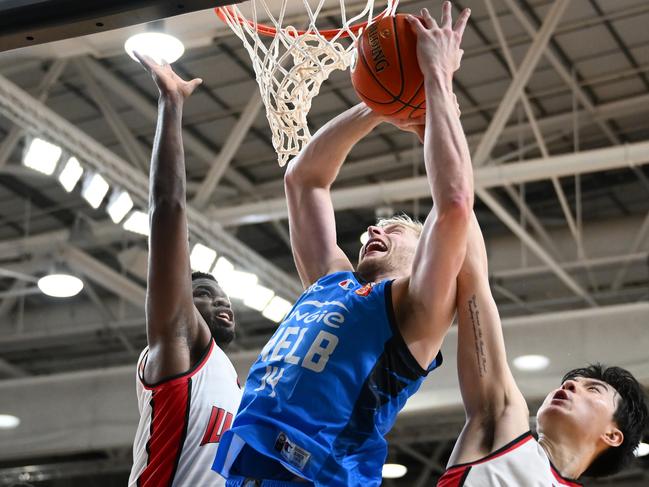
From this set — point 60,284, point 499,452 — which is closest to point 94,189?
point 60,284

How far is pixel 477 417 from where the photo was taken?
10.1 feet

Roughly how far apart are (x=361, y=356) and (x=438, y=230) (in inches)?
14.9

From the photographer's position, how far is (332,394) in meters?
→ 2.73

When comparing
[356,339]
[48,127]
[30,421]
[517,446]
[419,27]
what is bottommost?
[517,446]

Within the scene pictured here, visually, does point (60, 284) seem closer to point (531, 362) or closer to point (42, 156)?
point (42, 156)

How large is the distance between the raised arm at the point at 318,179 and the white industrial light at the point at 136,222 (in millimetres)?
5345

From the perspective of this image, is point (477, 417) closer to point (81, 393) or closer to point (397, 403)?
point (397, 403)

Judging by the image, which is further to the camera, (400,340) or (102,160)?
(102,160)

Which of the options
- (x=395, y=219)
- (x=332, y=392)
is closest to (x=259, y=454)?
(x=332, y=392)

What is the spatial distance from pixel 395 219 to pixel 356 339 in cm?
66

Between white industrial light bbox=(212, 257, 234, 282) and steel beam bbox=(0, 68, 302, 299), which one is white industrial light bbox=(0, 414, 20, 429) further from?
white industrial light bbox=(212, 257, 234, 282)

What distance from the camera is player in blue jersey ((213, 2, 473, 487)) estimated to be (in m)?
2.71

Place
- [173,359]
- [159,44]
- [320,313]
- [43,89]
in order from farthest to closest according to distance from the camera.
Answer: [43,89]
[159,44]
[173,359]
[320,313]

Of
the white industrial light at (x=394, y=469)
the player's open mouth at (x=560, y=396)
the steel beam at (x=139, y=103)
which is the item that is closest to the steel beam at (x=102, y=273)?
the steel beam at (x=139, y=103)
